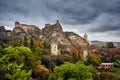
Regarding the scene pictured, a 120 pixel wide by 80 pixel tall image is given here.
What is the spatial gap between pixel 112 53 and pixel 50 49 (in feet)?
67.4

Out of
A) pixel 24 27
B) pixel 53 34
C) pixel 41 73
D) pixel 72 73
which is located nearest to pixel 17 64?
pixel 41 73

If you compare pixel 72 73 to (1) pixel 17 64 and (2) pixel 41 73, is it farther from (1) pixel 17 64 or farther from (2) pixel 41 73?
(1) pixel 17 64

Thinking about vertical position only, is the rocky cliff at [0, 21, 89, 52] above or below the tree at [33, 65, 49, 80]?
above

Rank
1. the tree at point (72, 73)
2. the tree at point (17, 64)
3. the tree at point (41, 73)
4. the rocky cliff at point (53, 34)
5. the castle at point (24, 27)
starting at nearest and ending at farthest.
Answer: the tree at point (17, 64)
the tree at point (72, 73)
the tree at point (41, 73)
the rocky cliff at point (53, 34)
the castle at point (24, 27)

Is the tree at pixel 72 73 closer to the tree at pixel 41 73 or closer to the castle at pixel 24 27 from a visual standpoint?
the tree at pixel 41 73

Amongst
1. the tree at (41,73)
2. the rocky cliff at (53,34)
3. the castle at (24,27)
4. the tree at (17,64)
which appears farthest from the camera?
the castle at (24,27)

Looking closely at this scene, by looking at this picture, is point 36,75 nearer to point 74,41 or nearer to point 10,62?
point 10,62

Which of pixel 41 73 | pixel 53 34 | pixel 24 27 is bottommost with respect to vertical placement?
pixel 41 73

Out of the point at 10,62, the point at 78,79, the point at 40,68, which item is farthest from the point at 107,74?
the point at 10,62

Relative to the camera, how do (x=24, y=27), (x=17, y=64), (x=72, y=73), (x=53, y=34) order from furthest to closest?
(x=53, y=34)
(x=24, y=27)
(x=17, y=64)
(x=72, y=73)

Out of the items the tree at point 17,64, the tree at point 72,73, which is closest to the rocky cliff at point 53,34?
the tree at point 17,64

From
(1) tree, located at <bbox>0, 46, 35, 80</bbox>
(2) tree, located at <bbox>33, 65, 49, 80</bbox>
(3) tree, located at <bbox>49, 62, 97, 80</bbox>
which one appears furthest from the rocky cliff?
(3) tree, located at <bbox>49, 62, 97, 80</bbox>

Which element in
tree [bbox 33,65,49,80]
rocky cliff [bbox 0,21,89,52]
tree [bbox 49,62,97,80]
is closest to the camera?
tree [bbox 49,62,97,80]

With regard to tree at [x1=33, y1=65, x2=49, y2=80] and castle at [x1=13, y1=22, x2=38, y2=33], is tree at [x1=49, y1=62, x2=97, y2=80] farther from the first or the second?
castle at [x1=13, y1=22, x2=38, y2=33]
